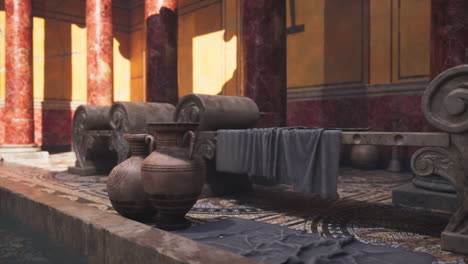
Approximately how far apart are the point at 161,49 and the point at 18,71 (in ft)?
13.9

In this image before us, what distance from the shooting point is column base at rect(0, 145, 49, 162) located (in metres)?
9.22

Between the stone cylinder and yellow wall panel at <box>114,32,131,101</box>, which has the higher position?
yellow wall panel at <box>114,32,131,101</box>

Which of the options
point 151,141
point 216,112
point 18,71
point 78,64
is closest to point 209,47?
point 78,64

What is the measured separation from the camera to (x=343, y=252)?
235 cm

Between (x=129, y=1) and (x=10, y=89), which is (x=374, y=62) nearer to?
(x=10, y=89)

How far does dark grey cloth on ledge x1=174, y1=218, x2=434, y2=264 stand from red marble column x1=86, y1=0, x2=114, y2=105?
25.2 feet

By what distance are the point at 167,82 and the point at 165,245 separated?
20.5 feet

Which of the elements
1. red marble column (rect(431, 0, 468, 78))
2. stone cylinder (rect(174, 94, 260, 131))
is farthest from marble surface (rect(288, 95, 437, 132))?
stone cylinder (rect(174, 94, 260, 131))

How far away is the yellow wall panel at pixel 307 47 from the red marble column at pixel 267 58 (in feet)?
8.78

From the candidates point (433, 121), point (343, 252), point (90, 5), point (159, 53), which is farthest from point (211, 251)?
point (90, 5)

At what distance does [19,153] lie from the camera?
31.0 feet

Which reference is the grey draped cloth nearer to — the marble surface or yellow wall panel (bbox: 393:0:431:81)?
the marble surface

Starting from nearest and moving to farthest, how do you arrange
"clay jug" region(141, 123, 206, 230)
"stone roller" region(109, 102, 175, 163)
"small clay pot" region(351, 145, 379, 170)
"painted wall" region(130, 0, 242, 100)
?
"clay jug" region(141, 123, 206, 230) → "stone roller" region(109, 102, 175, 163) → "small clay pot" region(351, 145, 379, 170) → "painted wall" region(130, 0, 242, 100)

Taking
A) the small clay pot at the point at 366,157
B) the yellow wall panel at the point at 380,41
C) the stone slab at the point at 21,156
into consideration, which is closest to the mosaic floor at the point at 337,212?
the small clay pot at the point at 366,157
